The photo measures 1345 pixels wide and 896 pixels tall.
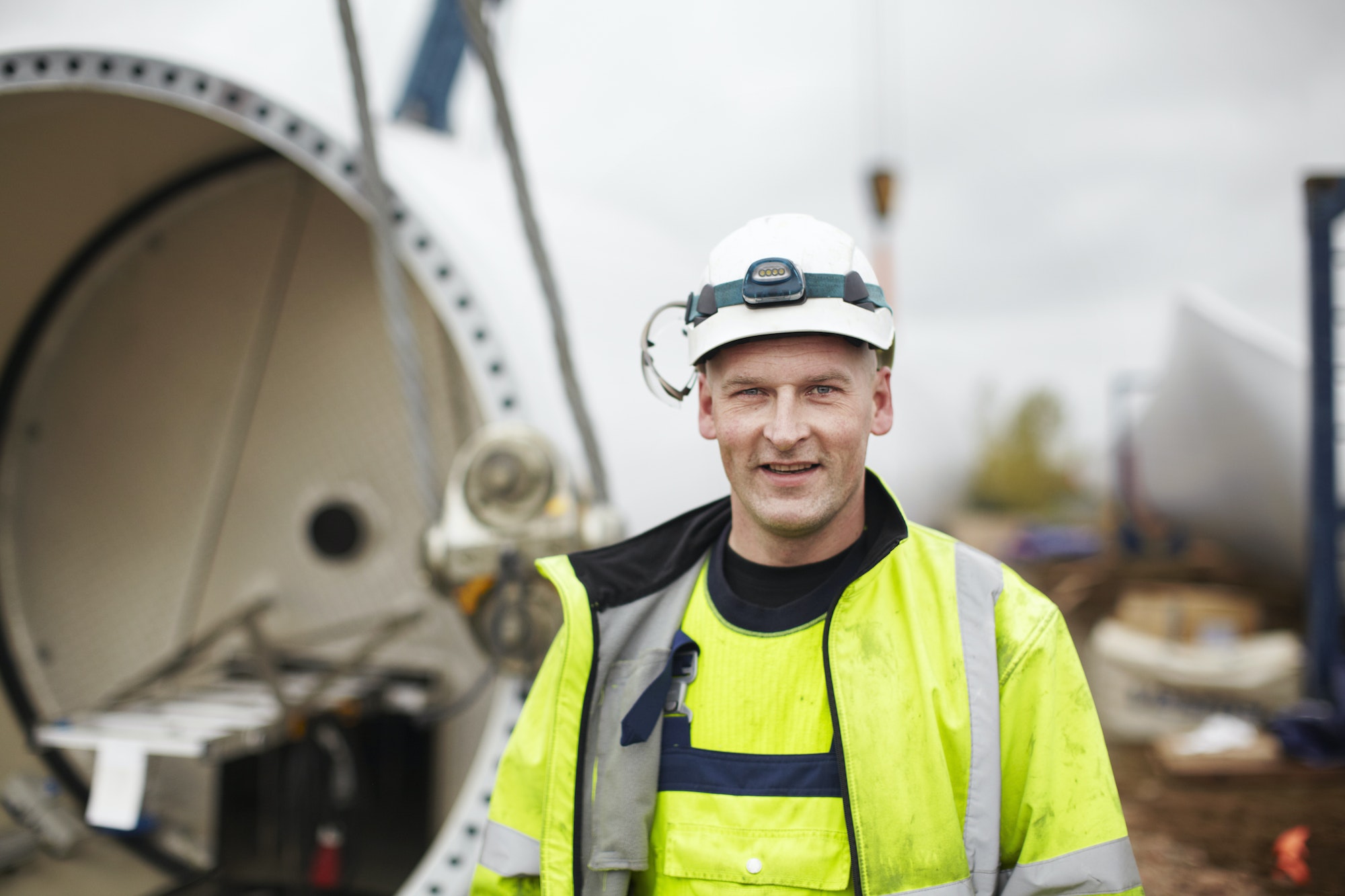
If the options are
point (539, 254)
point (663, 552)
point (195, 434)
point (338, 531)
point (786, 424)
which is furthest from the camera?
point (195, 434)

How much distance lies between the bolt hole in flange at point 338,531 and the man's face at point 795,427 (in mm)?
2370

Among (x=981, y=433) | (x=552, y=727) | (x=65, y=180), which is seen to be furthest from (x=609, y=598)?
(x=981, y=433)

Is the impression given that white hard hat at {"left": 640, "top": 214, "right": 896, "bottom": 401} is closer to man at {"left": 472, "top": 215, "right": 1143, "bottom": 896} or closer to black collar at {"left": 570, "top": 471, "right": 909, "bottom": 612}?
man at {"left": 472, "top": 215, "right": 1143, "bottom": 896}

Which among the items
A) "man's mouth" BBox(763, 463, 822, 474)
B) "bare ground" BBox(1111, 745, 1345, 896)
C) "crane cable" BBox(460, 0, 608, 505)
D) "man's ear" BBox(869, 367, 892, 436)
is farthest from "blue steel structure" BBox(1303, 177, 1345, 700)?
"man's mouth" BBox(763, 463, 822, 474)

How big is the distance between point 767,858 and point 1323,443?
4325 mm

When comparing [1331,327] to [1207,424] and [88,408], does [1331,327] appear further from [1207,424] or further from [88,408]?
[88,408]

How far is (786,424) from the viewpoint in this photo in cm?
128

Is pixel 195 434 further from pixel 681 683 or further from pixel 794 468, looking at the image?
pixel 794 468

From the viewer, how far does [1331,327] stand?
427cm

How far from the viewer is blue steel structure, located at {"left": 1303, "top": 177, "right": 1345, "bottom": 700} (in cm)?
425

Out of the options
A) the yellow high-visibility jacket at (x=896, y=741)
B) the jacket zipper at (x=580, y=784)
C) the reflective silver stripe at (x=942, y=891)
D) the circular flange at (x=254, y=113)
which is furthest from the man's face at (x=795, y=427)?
the circular flange at (x=254, y=113)

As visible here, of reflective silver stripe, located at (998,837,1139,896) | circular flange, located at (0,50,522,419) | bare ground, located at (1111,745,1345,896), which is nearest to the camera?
reflective silver stripe, located at (998,837,1139,896)

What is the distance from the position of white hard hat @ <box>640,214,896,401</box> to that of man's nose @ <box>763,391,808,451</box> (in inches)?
3.9

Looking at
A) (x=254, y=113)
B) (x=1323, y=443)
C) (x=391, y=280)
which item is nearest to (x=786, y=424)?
(x=391, y=280)
